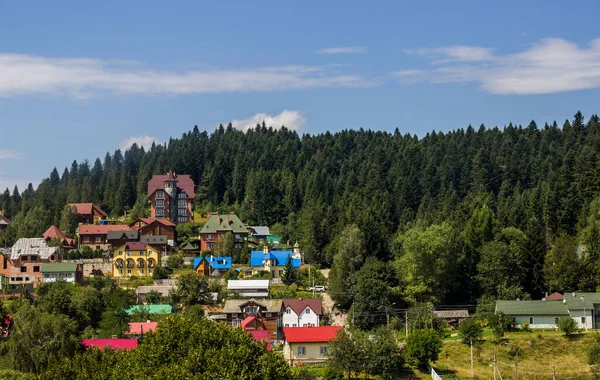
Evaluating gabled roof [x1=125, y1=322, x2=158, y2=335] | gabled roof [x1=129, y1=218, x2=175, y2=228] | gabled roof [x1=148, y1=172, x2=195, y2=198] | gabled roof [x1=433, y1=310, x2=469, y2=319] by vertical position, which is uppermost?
gabled roof [x1=148, y1=172, x2=195, y2=198]

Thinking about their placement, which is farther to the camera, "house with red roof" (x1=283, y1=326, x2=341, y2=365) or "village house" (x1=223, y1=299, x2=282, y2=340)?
"village house" (x1=223, y1=299, x2=282, y2=340)

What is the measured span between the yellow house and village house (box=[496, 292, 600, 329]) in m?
33.6

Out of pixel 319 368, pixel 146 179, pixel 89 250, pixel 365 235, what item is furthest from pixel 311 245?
pixel 146 179

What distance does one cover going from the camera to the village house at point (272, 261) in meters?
78.4

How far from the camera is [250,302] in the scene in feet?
213

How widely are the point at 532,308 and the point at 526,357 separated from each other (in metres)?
7.47

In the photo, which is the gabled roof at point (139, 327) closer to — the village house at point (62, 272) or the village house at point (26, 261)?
the village house at point (62, 272)

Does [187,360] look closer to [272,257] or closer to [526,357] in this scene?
[526,357]

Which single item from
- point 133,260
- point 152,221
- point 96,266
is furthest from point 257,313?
point 152,221

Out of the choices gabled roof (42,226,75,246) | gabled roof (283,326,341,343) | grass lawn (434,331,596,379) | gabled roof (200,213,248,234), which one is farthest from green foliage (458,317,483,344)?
gabled roof (42,226,75,246)

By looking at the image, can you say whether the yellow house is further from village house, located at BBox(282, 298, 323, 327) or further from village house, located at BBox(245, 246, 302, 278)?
village house, located at BBox(282, 298, 323, 327)

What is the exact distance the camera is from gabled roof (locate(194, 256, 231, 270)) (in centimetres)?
7912

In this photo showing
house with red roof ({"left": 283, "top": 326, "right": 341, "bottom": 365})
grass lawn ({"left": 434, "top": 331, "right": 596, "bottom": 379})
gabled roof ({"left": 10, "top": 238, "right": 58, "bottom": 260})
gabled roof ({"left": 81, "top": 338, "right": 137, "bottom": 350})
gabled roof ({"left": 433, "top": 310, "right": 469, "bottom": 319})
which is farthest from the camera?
gabled roof ({"left": 10, "top": 238, "right": 58, "bottom": 260})

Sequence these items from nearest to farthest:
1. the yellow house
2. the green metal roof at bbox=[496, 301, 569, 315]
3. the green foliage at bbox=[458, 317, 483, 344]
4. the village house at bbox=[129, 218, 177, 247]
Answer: the green foliage at bbox=[458, 317, 483, 344], the green metal roof at bbox=[496, 301, 569, 315], the yellow house, the village house at bbox=[129, 218, 177, 247]
